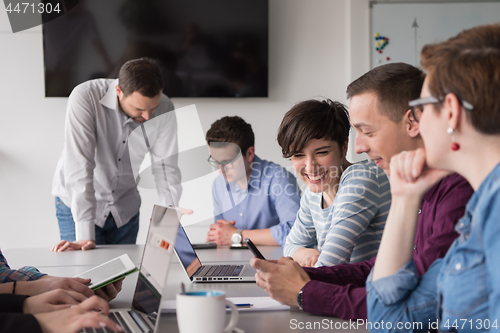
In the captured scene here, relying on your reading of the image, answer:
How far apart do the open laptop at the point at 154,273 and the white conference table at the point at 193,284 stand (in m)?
0.06

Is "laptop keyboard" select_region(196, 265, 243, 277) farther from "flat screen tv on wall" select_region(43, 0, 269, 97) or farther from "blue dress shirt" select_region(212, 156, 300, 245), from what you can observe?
"flat screen tv on wall" select_region(43, 0, 269, 97)

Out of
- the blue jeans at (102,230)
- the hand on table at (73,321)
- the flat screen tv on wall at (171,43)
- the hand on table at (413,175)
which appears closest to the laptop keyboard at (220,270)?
the hand on table at (73,321)

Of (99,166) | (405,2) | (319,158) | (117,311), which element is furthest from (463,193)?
(405,2)

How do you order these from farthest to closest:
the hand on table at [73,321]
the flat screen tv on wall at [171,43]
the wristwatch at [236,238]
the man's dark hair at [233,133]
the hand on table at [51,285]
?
the flat screen tv on wall at [171,43]
the man's dark hair at [233,133]
the wristwatch at [236,238]
the hand on table at [51,285]
the hand on table at [73,321]

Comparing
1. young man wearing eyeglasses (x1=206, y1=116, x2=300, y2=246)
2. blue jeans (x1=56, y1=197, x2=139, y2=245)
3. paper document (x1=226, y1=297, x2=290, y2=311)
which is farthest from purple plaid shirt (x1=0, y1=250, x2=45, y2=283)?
blue jeans (x1=56, y1=197, x2=139, y2=245)

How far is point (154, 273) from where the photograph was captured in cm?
79

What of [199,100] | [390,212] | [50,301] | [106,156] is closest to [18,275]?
[50,301]

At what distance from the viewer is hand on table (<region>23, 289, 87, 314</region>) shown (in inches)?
34.9

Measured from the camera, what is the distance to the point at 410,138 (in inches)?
45.3

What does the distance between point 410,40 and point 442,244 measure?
266 centimetres

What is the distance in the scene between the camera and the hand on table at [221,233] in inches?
81.3

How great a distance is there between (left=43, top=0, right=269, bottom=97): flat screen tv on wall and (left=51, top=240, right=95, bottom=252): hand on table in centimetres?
146

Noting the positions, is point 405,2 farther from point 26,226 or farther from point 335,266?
point 26,226

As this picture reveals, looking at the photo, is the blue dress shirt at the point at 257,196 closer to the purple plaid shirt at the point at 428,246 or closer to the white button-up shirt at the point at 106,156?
the white button-up shirt at the point at 106,156
